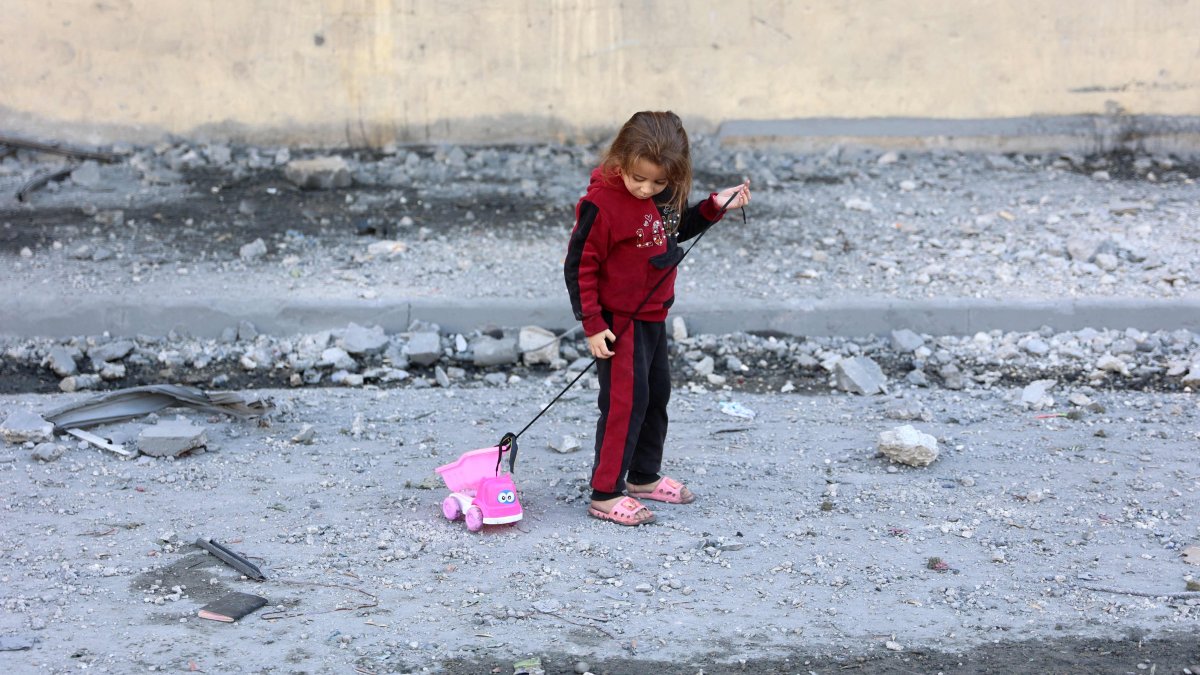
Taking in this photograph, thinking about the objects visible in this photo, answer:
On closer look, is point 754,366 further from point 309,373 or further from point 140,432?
point 140,432

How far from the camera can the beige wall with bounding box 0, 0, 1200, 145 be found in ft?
27.2

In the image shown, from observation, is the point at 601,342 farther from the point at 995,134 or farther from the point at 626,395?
the point at 995,134

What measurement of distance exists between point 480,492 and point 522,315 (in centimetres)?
216

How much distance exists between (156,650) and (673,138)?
2.08m

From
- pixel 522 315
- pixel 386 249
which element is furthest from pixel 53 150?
pixel 522 315

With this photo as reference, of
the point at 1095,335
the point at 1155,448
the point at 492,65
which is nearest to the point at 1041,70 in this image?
the point at 1095,335

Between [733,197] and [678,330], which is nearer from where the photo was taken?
[733,197]

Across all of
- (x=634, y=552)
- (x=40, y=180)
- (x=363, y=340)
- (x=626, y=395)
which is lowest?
(x=634, y=552)

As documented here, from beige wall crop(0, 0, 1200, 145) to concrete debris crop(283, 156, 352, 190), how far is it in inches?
32.5

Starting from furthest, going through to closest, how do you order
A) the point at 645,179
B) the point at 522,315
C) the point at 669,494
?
1. the point at 522,315
2. the point at 669,494
3. the point at 645,179

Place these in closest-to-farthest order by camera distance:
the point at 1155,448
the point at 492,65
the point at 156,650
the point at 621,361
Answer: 1. the point at 156,650
2. the point at 621,361
3. the point at 1155,448
4. the point at 492,65

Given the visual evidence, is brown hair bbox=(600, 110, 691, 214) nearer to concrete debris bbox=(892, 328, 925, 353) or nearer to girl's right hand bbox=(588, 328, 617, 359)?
girl's right hand bbox=(588, 328, 617, 359)

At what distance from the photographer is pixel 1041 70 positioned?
848 cm

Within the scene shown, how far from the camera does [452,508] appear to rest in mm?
3891
